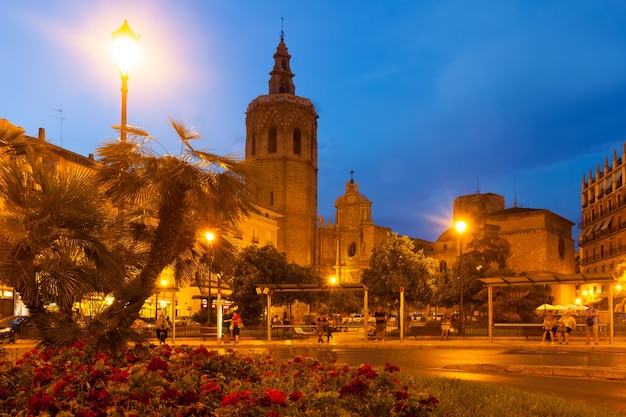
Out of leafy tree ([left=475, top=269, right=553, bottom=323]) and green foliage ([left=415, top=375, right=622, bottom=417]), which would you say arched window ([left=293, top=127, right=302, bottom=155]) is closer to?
leafy tree ([left=475, top=269, right=553, bottom=323])

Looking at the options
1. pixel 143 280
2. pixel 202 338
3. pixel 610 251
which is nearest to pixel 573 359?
pixel 143 280

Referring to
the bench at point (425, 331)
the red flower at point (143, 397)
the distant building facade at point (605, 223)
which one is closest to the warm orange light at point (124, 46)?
the red flower at point (143, 397)

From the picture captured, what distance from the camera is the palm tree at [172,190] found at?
8812 millimetres

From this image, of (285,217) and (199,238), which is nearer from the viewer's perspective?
(199,238)

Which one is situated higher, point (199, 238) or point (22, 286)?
point (199, 238)

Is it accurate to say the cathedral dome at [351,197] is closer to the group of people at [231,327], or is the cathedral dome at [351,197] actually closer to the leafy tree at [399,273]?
the leafy tree at [399,273]

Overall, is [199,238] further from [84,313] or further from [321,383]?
[321,383]

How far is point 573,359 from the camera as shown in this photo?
17.1 m

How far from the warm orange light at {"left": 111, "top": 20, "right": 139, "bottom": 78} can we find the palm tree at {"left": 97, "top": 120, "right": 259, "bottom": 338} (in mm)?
1052

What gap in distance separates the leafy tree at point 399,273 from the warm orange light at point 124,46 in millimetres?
25826

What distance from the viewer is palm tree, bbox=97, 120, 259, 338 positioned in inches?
347

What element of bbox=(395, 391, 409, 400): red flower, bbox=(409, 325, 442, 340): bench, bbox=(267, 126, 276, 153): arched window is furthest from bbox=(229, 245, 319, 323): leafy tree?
bbox=(267, 126, 276, 153): arched window

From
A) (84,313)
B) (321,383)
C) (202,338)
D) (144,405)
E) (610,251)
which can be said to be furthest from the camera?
(610,251)

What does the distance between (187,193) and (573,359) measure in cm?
1277
